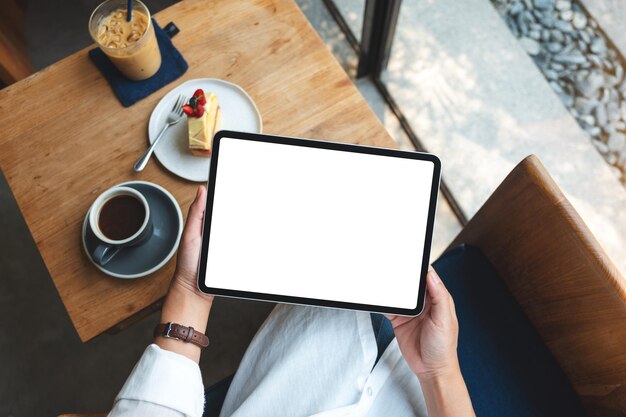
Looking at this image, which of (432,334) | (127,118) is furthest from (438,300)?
(127,118)

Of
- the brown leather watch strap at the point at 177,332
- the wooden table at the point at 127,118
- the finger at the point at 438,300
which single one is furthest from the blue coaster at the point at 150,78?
the finger at the point at 438,300

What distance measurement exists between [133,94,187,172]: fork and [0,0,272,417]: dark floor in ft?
2.28

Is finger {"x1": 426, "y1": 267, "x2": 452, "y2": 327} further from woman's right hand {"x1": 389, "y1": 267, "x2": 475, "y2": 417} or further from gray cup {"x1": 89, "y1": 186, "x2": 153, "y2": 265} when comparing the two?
gray cup {"x1": 89, "y1": 186, "x2": 153, "y2": 265}

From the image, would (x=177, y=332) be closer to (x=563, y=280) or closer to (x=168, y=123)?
(x=168, y=123)

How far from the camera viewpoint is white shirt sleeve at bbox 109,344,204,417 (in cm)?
76

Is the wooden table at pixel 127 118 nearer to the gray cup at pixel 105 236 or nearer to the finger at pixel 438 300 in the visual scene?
the gray cup at pixel 105 236

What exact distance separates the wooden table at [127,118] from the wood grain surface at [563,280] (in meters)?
0.25

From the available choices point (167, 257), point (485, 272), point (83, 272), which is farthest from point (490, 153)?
point (83, 272)

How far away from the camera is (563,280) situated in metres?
0.82

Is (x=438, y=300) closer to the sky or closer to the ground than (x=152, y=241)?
closer to the ground

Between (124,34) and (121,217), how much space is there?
0.34 meters

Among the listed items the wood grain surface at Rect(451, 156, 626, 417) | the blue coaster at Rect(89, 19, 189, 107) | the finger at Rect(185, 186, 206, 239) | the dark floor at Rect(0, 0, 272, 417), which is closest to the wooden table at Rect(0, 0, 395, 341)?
the blue coaster at Rect(89, 19, 189, 107)

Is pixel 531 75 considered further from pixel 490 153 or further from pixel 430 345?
pixel 430 345

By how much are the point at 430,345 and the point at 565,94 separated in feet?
3.64
